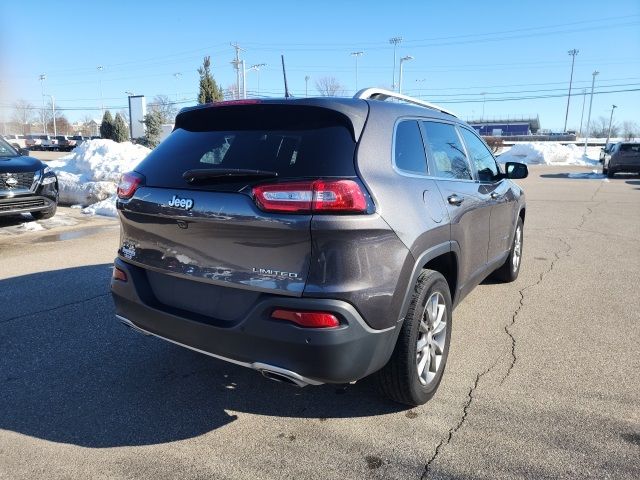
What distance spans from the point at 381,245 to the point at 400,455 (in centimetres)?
113

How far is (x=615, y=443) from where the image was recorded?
8.89 ft

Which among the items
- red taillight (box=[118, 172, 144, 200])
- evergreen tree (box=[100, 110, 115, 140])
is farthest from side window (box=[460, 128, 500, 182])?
evergreen tree (box=[100, 110, 115, 140])

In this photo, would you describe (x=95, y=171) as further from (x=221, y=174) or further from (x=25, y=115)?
(x=25, y=115)

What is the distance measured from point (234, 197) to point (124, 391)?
1644 mm

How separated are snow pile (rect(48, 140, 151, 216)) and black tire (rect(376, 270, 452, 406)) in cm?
871

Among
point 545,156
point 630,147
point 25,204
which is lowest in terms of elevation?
point 25,204

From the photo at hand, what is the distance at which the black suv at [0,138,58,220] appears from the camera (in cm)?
837

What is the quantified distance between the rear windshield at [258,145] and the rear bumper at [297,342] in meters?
0.67

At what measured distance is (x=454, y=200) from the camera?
3396 millimetres

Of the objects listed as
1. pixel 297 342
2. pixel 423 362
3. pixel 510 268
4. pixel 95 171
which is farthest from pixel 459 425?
pixel 95 171

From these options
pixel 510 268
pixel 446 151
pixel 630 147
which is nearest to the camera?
pixel 446 151

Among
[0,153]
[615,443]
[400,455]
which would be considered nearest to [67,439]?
[400,455]

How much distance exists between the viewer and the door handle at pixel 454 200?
10.9 ft

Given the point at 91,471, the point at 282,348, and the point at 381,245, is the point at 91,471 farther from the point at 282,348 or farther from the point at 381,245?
the point at 381,245
